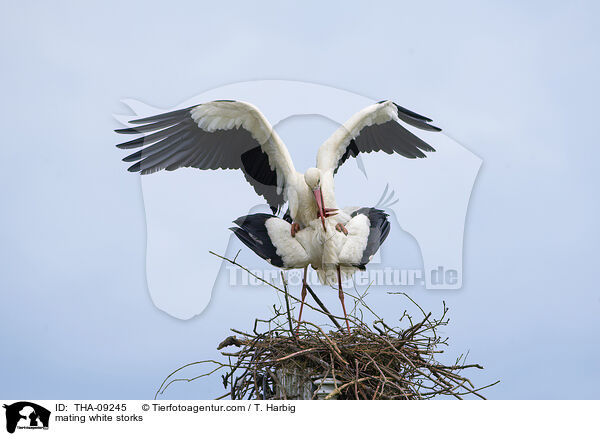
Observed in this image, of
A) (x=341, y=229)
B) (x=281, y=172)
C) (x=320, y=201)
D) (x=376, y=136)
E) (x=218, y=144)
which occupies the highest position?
(x=376, y=136)

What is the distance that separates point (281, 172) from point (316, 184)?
1.28 feet

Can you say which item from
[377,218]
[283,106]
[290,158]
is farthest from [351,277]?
[283,106]

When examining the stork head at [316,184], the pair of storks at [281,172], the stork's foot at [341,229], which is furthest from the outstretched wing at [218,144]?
the stork's foot at [341,229]

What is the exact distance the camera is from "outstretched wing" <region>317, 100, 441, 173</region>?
3.94 meters

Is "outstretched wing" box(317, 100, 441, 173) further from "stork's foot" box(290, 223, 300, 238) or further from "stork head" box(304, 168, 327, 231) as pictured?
"stork's foot" box(290, 223, 300, 238)

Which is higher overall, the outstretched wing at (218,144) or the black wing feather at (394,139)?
the black wing feather at (394,139)

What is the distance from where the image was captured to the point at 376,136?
446 centimetres

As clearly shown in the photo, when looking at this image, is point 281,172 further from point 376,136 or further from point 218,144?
point 376,136

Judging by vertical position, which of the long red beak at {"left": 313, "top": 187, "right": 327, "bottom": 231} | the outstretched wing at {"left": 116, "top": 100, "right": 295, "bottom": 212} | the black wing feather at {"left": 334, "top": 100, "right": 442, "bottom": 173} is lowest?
the long red beak at {"left": 313, "top": 187, "right": 327, "bottom": 231}

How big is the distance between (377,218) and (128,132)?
5.09 feet
